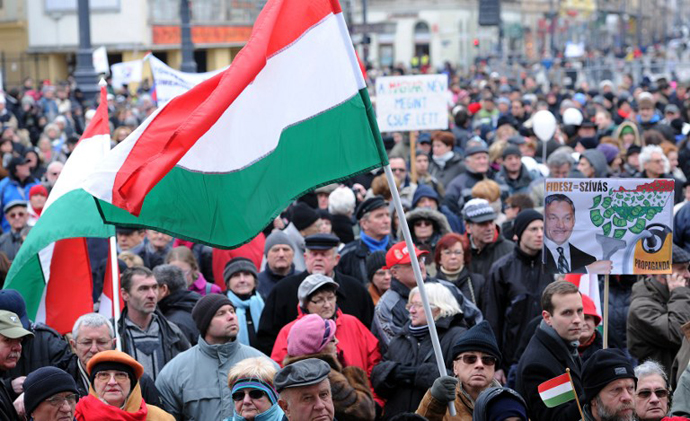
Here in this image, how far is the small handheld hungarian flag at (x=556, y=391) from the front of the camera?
5.48 m

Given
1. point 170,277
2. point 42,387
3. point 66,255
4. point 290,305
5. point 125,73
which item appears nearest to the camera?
point 42,387

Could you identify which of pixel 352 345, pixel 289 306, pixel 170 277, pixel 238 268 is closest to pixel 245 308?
pixel 238 268

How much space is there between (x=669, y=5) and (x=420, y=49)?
271ft

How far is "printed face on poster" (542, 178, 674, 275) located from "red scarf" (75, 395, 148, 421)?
2.50m

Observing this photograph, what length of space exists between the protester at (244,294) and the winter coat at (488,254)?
178 centimetres

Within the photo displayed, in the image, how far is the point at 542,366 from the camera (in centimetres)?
604

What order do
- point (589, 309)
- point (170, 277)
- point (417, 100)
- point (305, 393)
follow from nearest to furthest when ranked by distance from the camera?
1. point (305, 393)
2. point (589, 309)
3. point (170, 277)
4. point (417, 100)

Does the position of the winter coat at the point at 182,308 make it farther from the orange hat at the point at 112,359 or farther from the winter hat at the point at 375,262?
the orange hat at the point at 112,359

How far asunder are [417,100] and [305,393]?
940 cm

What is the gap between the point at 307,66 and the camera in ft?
17.6

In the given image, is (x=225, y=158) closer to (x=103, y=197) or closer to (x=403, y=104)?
(x=103, y=197)

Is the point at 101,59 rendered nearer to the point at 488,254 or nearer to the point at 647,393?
the point at 488,254

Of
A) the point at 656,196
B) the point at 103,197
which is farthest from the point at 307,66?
the point at 656,196

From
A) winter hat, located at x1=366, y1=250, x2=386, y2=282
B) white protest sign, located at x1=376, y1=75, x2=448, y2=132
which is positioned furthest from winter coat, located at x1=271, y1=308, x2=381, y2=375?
white protest sign, located at x1=376, y1=75, x2=448, y2=132
